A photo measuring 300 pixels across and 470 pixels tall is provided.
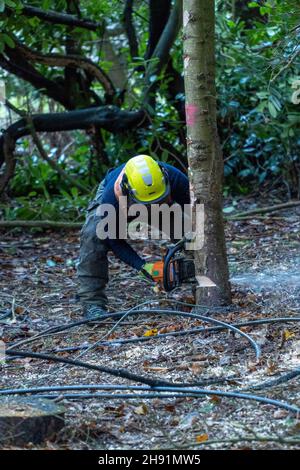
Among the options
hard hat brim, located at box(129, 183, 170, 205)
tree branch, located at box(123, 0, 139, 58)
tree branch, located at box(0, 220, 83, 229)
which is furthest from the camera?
tree branch, located at box(123, 0, 139, 58)

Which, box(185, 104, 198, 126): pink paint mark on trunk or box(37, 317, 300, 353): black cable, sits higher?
box(185, 104, 198, 126): pink paint mark on trunk

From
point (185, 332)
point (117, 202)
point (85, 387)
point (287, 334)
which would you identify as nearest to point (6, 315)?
point (117, 202)

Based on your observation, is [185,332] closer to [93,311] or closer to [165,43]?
[93,311]

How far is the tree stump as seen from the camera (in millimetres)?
3256

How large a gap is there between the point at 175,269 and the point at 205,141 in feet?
3.02

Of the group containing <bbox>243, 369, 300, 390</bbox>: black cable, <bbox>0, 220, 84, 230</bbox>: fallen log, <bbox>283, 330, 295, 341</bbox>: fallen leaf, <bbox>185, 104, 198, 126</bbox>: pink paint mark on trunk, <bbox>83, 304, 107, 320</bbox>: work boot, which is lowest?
<bbox>243, 369, 300, 390</bbox>: black cable

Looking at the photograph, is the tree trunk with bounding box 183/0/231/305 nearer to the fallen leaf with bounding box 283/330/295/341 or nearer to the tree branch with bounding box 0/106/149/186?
the fallen leaf with bounding box 283/330/295/341

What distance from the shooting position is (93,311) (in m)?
5.56

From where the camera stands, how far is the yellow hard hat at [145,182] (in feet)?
17.1

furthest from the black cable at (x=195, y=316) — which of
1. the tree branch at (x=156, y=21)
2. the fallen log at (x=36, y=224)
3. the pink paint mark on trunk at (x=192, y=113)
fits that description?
the tree branch at (x=156, y=21)

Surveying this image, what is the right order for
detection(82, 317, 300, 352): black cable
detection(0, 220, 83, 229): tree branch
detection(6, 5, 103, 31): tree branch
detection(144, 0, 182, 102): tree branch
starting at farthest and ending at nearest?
detection(144, 0, 182, 102): tree branch → detection(0, 220, 83, 229): tree branch → detection(6, 5, 103, 31): tree branch → detection(82, 317, 300, 352): black cable

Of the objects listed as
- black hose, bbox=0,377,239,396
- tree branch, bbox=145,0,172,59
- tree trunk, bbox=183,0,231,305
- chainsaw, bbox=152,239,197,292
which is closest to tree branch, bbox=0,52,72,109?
tree branch, bbox=145,0,172,59

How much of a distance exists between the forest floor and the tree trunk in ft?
0.98

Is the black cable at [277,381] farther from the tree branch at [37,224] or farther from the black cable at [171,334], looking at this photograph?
the tree branch at [37,224]
